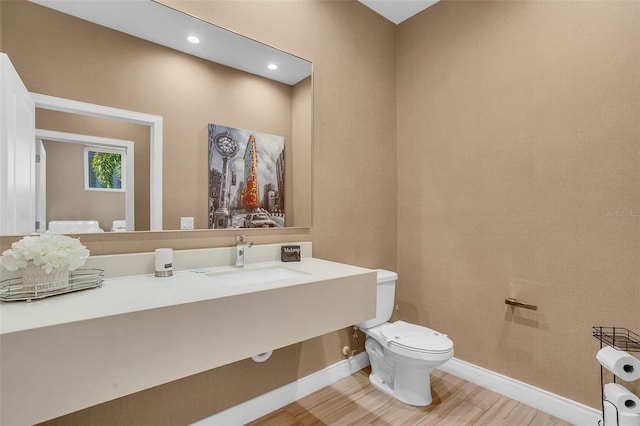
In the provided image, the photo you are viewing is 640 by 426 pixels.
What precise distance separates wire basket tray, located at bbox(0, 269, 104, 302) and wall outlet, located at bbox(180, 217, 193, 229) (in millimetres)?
423

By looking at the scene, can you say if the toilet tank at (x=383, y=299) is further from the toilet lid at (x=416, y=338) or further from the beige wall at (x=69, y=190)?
the beige wall at (x=69, y=190)

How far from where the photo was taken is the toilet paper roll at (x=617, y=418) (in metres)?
1.36

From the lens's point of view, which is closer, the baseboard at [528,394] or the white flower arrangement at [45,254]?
the white flower arrangement at [45,254]

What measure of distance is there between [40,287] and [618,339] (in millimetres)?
2552

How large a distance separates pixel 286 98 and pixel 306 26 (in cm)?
53

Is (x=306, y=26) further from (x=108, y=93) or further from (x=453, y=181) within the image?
(x=453, y=181)

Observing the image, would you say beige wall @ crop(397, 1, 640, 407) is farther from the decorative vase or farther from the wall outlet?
the decorative vase

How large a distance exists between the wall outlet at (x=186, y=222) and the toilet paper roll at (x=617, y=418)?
2169mm

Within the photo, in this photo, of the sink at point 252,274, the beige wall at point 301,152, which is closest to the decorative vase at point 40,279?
the sink at point 252,274

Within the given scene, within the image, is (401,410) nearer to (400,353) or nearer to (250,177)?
(400,353)

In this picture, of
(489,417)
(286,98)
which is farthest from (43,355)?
(489,417)

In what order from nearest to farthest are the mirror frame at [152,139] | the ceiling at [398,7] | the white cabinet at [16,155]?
the white cabinet at [16,155] → the mirror frame at [152,139] → the ceiling at [398,7]

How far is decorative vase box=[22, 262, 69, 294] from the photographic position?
100 cm

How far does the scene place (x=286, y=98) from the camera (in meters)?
1.97
